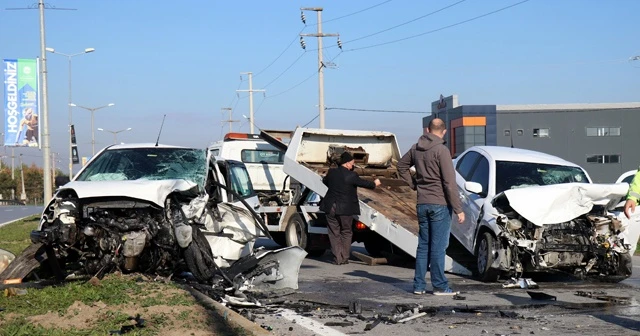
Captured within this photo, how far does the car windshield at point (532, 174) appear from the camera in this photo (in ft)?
40.2

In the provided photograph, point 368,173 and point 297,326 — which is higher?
point 368,173

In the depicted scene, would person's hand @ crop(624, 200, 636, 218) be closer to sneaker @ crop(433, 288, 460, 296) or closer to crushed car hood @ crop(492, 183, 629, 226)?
sneaker @ crop(433, 288, 460, 296)

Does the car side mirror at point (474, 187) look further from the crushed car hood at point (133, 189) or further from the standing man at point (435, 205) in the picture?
the crushed car hood at point (133, 189)

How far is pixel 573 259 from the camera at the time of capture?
35.6 ft

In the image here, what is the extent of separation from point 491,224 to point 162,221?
164 inches

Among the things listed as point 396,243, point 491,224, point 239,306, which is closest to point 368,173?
point 396,243

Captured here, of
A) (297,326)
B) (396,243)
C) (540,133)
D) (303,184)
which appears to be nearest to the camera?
(297,326)

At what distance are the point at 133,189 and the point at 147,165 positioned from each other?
184 centimetres

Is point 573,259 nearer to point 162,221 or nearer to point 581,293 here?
point 581,293

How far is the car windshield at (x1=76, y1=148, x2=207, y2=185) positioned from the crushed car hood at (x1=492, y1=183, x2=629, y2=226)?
4058 mm

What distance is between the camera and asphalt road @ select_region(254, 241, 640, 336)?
7.29 meters

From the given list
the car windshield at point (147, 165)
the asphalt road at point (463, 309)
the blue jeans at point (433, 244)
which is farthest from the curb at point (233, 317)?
the car windshield at point (147, 165)

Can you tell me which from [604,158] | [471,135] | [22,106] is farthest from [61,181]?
[604,158]

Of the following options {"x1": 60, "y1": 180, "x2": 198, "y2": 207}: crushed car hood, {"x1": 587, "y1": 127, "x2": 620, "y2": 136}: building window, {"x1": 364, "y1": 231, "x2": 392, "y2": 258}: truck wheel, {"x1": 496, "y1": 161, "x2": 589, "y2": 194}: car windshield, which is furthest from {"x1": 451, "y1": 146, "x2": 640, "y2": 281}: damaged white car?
{"x1": 587, "y1": 127, "x2": 620, "y2": 136}: building window
